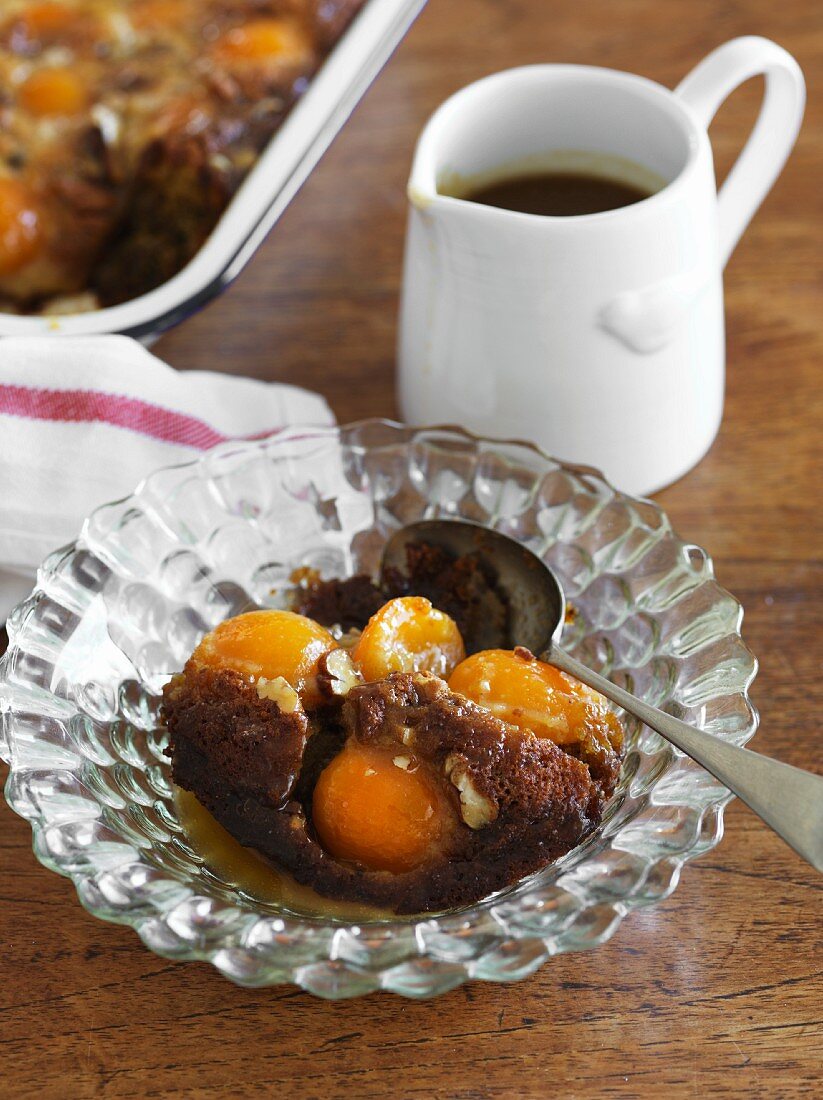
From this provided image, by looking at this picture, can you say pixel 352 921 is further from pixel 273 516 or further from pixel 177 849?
pixel 273 516

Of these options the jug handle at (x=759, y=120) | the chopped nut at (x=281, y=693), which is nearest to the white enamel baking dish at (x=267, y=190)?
the jug handle at (x=759, y=120)

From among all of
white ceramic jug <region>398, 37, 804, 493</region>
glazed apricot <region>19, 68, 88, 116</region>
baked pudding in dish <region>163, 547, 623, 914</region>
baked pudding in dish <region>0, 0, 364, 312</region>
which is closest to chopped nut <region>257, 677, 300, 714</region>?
baked pudding in dish <region>163, 547, 623, 914</region>

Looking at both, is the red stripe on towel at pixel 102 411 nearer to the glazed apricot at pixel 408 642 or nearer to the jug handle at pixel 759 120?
the glazed apricot at pixel 408 642

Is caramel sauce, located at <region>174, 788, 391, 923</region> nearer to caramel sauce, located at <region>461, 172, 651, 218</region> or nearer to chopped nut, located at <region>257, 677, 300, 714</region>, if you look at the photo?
chopped nut, located at <region>257, 677, 300, 714</region>

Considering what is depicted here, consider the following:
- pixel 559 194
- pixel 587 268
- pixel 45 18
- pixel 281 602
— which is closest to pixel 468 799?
pixel 281 602

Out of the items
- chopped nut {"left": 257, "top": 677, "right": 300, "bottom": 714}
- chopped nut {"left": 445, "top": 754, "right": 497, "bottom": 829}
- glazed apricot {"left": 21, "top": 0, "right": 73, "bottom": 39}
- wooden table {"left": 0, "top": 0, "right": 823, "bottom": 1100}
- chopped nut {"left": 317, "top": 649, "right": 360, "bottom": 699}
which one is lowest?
wooden table {"left": 0, "top": 0, "right": 823, "bottom": 1100}

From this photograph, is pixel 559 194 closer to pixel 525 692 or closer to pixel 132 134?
pixel 525 692
